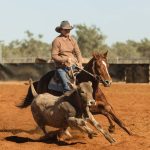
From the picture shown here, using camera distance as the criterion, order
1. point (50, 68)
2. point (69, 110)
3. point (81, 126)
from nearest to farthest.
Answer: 1. point (81, 126)
2. point (69, 110)
3. point (50, 68)

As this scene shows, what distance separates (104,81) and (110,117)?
3.63 feet

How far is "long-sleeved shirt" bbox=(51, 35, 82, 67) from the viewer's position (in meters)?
11.0

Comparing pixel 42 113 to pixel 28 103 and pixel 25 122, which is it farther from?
pixel 25 122

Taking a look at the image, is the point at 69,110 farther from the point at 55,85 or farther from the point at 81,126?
the point at 55,85

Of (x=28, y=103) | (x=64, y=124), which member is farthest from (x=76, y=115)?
(x=28, y=103)

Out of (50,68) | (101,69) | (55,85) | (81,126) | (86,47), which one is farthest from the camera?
(86,47)

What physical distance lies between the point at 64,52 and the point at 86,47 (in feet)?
254

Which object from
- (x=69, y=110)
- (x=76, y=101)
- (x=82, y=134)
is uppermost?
(x=76, y=101)

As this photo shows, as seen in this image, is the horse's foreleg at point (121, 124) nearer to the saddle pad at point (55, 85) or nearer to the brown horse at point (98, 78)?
the brown horse at point (98, 78)

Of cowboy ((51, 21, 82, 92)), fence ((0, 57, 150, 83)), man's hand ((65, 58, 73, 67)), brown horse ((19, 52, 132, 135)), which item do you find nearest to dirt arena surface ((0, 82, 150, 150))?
brown horse ((19, 52, 132, 135))

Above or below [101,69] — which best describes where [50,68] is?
below

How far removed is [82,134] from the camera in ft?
34.8

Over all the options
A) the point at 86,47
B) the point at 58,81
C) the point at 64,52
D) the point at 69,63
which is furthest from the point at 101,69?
the point at 86,47

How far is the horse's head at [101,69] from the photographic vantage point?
10.4 meters
